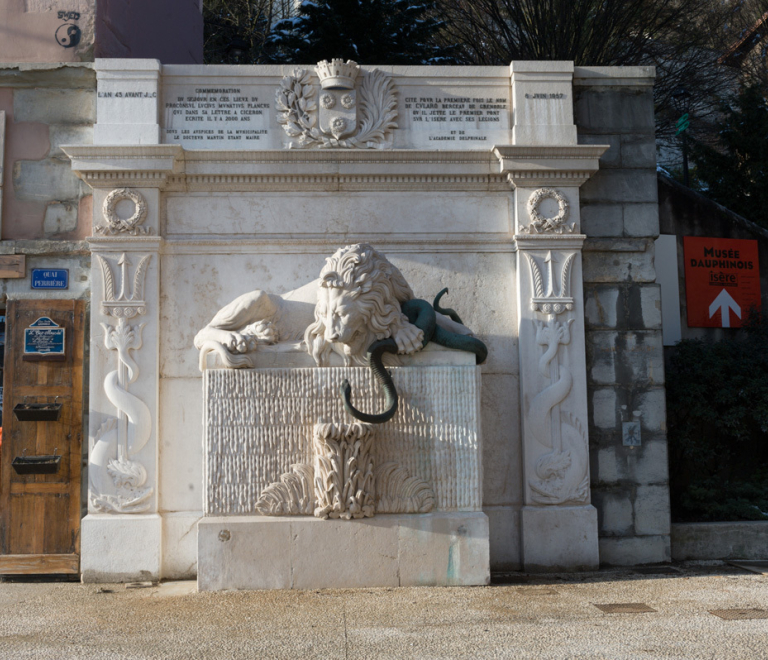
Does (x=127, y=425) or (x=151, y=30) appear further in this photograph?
(x=151, y=30)

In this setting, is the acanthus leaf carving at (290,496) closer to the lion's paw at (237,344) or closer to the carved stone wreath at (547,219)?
the lion's paw at (237,344)

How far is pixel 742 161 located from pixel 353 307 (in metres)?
8.78

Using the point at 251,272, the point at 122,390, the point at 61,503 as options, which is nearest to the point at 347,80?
the point at 251,272

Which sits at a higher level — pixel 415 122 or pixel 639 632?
pixel 415 122

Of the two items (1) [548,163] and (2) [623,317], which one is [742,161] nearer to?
(2) [623,317]

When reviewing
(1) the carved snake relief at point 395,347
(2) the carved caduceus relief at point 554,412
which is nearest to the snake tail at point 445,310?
(1) the carved snake relief at point 395,347

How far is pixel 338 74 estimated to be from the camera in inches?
259

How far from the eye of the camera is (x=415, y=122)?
6.69 m

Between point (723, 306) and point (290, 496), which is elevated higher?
point (723, 306)

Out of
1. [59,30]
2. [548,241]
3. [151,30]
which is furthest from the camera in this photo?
[151,30]

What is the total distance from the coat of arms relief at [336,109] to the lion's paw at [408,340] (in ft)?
6.11

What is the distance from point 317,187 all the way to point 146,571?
11.1 feet

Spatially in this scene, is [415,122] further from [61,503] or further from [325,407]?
[61,503]

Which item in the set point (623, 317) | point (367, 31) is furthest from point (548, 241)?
point (367, 31)
